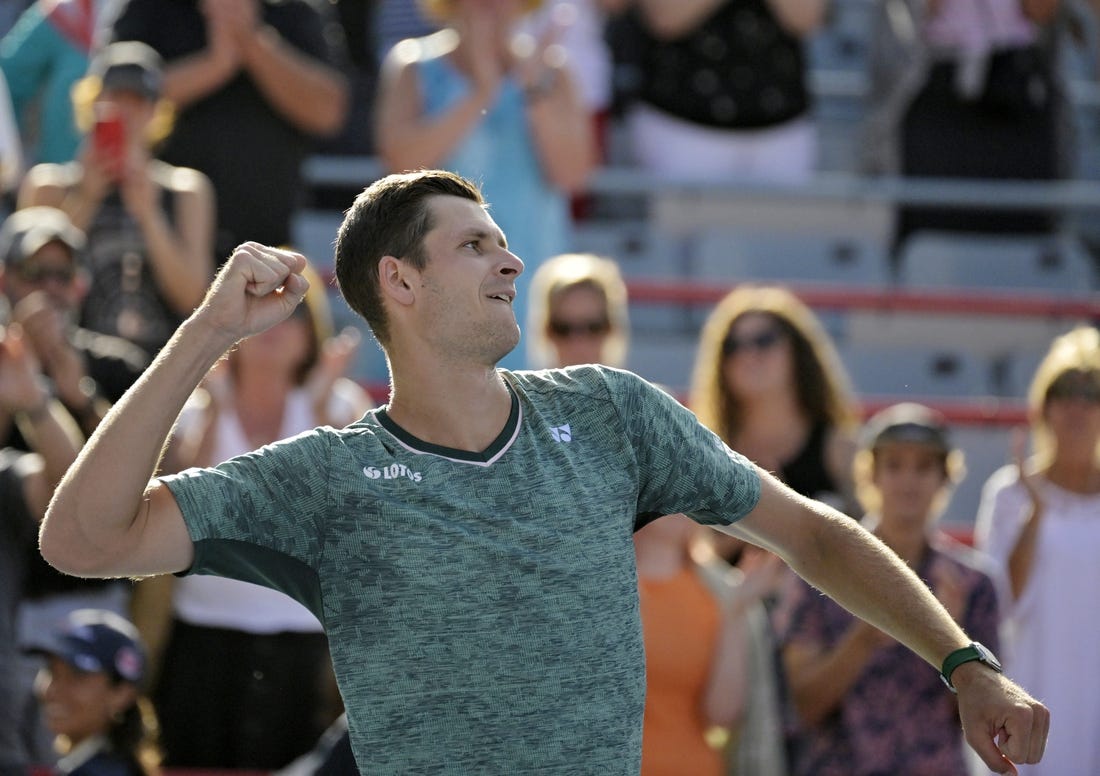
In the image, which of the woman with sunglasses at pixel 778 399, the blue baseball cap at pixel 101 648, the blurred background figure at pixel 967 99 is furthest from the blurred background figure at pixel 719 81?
the blue baseball cap at pixel 101 648

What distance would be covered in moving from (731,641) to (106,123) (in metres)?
2.76

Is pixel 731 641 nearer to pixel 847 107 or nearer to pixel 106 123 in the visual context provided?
pixel 106 123

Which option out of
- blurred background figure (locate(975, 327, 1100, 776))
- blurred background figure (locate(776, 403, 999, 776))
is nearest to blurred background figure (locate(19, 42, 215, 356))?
blurred background figure (locate(776, 403, 999, 776))

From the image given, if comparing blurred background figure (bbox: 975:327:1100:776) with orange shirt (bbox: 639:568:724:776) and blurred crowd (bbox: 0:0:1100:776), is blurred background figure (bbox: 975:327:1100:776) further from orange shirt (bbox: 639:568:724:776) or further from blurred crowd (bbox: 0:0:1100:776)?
orange shirt (bbox: 639:568:724:776)

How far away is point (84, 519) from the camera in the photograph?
2611mm

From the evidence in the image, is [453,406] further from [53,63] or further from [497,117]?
[53,63]

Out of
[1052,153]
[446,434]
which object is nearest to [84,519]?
[446,434]

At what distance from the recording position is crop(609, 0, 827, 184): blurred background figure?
24.6 ft

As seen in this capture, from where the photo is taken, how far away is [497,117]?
670 cm

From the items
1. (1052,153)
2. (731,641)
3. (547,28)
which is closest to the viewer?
(731,641)

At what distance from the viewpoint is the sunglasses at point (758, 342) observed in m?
5.69

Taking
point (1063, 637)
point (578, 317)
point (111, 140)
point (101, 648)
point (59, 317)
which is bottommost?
point (1063, 637)

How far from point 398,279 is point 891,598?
92 cm

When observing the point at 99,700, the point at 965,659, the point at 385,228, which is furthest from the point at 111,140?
the point at 965,659
